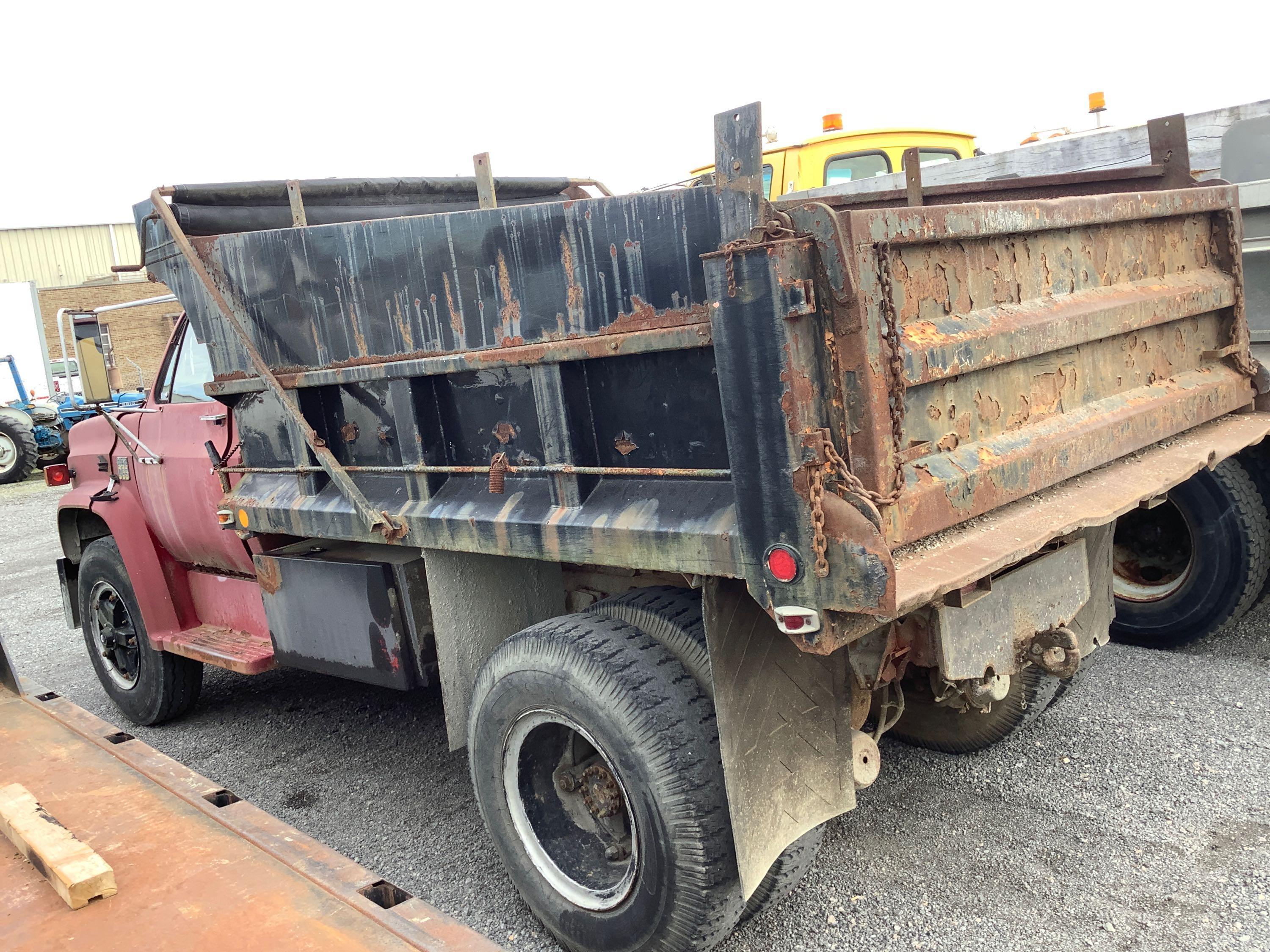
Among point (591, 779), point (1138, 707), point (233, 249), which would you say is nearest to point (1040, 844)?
point (1138, 707)

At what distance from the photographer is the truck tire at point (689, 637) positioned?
101 inches

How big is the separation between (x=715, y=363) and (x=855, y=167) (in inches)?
206

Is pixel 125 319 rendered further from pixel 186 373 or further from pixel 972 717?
pixel 972 717

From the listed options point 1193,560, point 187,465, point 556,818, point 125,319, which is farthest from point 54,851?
point 125,319

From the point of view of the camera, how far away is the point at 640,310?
244 cm

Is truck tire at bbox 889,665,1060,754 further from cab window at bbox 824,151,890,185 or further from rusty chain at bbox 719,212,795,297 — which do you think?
cab window at bbox 824,151,890,185

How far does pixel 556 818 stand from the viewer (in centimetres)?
290

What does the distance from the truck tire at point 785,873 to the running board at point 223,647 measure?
2.20 m

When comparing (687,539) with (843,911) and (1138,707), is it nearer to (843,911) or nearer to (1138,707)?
(843,911)

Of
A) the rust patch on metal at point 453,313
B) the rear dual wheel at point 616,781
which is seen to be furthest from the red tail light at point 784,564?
the rust patch on metal at point 453,313

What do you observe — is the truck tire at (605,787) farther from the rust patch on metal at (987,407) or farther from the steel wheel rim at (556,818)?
the rust patch on metal at (987,407)

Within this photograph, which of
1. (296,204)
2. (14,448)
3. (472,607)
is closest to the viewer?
(472,607)

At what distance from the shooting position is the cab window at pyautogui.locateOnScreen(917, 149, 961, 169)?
7.29 m

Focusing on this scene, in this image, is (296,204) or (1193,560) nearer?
(296,204)
